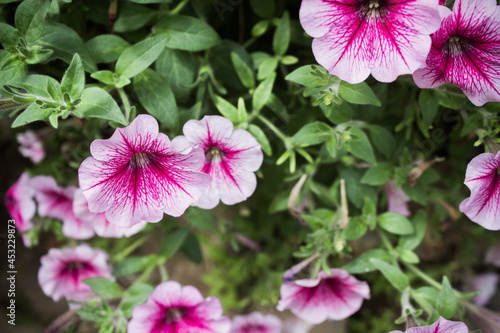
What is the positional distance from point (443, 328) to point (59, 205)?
4.07 ft

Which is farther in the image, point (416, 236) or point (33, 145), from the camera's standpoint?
point (33, 145)

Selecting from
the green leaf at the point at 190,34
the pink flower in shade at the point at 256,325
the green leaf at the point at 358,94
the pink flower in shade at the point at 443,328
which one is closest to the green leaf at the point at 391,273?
the pink flower in shade at the point at 443,328

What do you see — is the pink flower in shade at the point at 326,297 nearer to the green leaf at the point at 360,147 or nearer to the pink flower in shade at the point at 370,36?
the green leaf at the point at 360,147

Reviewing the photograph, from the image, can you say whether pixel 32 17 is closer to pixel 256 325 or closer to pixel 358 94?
pixel 358 94

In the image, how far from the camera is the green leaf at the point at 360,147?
1057 mm

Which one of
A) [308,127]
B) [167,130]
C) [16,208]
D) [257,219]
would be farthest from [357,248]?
[16,208]

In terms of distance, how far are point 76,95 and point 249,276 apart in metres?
1.28

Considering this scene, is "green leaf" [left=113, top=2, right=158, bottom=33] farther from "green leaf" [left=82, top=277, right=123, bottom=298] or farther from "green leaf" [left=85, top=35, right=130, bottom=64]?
"green leaf" [left=82, top=277, right=123, bottom=298]

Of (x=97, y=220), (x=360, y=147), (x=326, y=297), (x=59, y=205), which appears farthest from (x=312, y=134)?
(x=59, y=205)

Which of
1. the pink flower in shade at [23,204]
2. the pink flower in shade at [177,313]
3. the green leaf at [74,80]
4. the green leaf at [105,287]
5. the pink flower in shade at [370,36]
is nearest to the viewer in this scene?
the pink flower in shade at [370,36]

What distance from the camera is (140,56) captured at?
3.26 feet

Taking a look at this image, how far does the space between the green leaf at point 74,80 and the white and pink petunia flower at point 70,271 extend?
0.71 meters

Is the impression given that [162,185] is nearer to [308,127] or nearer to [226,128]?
[226,128]

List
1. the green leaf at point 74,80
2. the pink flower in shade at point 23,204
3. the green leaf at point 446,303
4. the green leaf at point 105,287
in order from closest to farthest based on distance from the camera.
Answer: the green leaf at point 74,80 < the green leaf at point 446,303 < the green leaf at point 105,287 < the pink flower in shade at point 23,204
